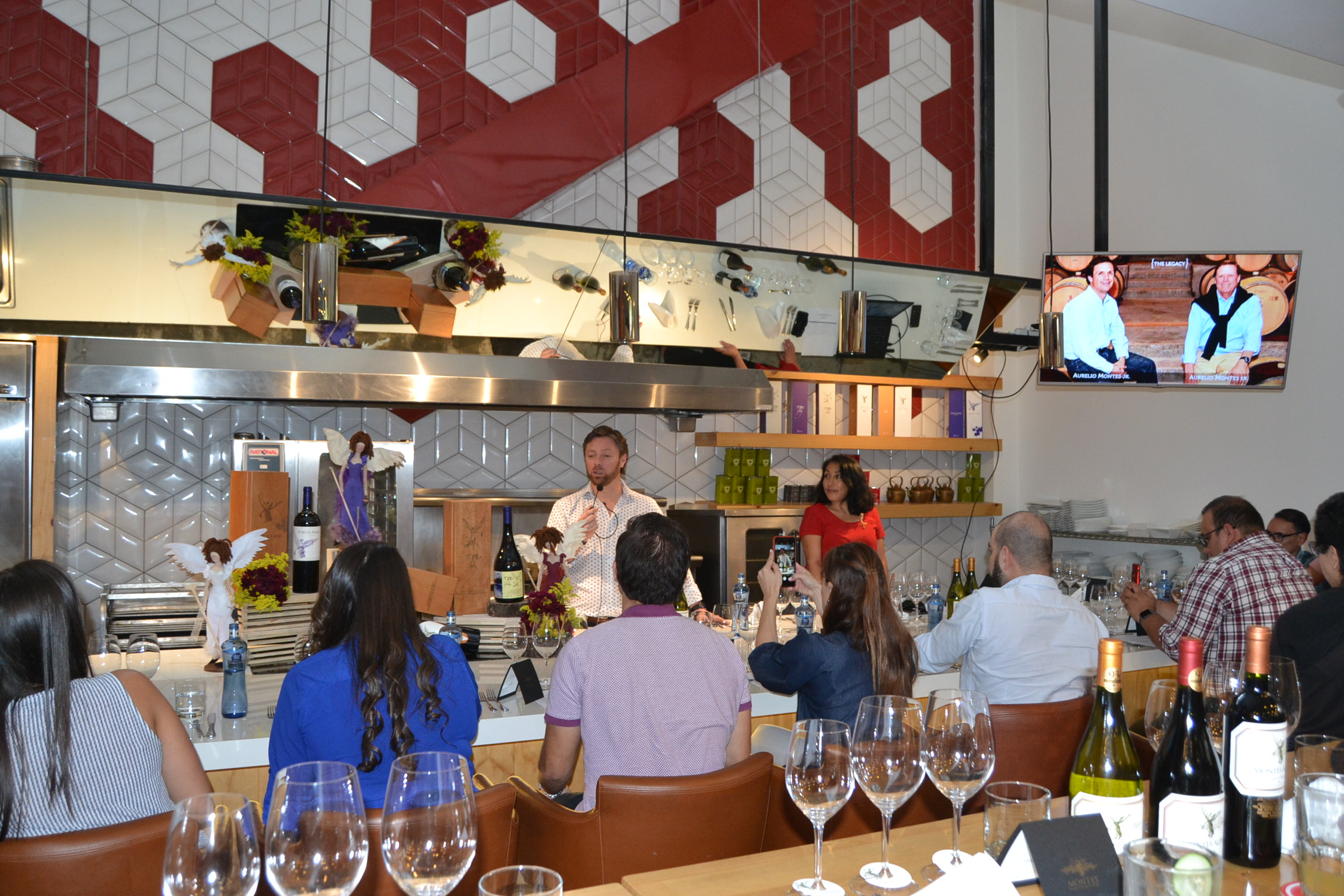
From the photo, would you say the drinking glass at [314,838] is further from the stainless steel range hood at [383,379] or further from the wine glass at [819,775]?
the stainless steel range hood at [383,379]

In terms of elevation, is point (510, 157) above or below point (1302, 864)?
above

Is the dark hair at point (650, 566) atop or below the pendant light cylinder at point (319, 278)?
below

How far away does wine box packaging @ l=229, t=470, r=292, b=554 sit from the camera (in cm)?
401

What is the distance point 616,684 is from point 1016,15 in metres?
6.57

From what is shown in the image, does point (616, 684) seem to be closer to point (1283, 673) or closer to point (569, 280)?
point (1283, 673)

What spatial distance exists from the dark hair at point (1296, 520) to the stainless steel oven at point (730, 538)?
2375mm

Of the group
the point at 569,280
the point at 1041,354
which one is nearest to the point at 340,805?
the point at 569,280

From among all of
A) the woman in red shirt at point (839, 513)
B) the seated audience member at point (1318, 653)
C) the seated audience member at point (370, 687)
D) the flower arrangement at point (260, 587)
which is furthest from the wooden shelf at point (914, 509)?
the seated audience member at point (370, 687)

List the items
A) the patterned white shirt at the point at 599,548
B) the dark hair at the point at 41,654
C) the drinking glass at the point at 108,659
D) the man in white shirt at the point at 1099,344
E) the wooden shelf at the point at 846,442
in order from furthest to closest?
the wooden shelf at the point at 846,442 → the man in white shirt at the point at 1099,344 → the patterned white shirt at the point at 599,548 → the drinking glass at the point at 108,659 → the dark hair at the point at 41,654

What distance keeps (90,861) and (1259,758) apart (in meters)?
1.53

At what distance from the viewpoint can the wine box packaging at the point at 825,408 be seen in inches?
253

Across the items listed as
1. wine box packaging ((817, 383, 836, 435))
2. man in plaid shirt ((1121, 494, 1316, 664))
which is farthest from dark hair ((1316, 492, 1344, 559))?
wine box packaging ((817, 383, 836, 435))

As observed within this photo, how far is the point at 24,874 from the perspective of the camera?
1.35 m

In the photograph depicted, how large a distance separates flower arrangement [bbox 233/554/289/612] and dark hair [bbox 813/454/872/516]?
2.99m
